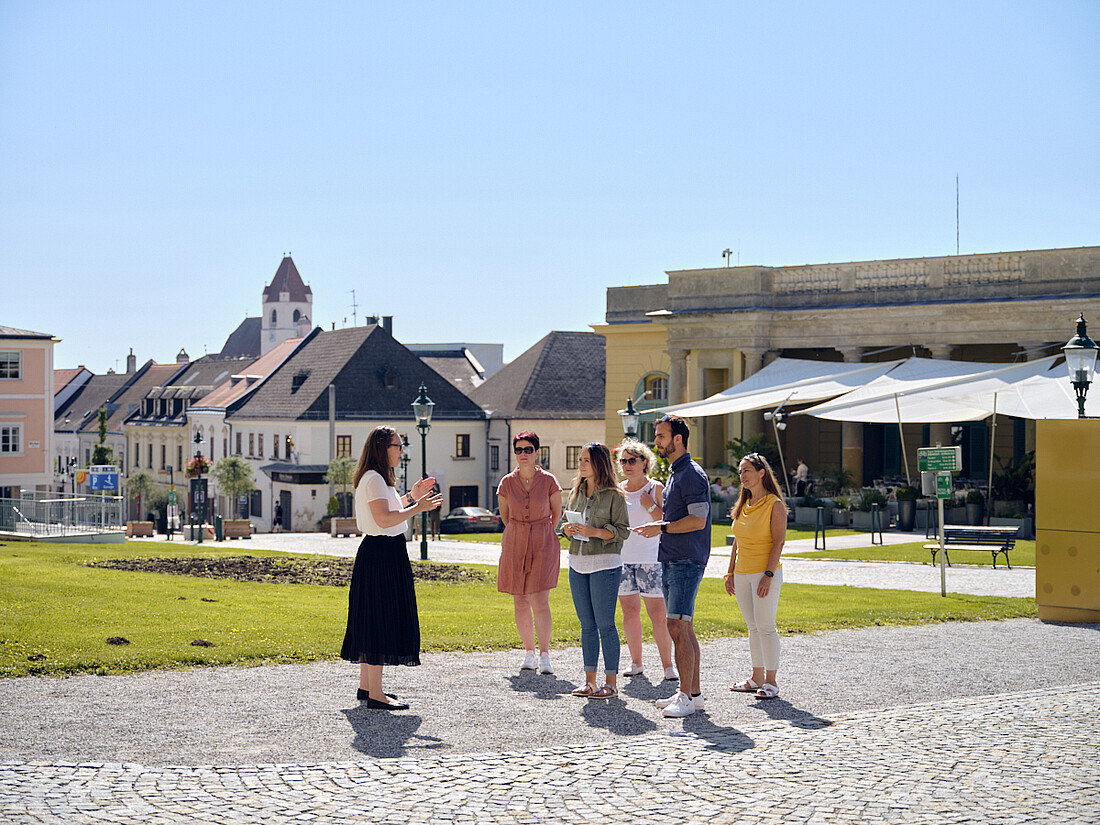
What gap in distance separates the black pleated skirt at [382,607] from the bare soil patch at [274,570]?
9.34 meters

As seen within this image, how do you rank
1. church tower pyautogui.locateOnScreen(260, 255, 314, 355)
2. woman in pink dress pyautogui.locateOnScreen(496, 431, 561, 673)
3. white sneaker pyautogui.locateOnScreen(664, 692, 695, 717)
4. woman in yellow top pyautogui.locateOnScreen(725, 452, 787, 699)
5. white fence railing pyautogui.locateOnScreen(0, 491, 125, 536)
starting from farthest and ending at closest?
1. church tower pyautogui.locateOnScreen(260, 255, 314, 355)
2. white fence railing pyautogui.locateOnScreen(0, 491, 125, 536)
3. woman in pink dress pyautogui.locateOnScreen(496, 431, 561, 673)
4. woman in yellow top pyautogui.locateOnScreen(725, 452, 787, 699)
5. white sneaker pyautogui.locateOnScreen(664, 692, 695, 717)

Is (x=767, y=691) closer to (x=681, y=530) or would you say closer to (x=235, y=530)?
(x=681, y=530)

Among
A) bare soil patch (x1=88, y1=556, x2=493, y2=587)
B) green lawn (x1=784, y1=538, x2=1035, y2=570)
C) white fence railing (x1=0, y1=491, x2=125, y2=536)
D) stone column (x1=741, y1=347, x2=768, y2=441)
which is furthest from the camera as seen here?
stone column (x1=741, y1=347, x2=768, y2=441)

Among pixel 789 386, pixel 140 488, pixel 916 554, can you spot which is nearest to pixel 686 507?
pixel 916 554

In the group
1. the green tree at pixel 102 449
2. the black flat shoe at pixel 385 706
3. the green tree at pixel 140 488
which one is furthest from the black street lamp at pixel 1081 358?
the green tree at pixel 102 449

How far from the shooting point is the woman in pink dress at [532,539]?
10.5 meters

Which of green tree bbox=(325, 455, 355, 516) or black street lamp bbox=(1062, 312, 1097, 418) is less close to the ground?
black street lamp bbox=(1062, 312, 1097, 418)

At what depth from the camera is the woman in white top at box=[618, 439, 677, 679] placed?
10094mm

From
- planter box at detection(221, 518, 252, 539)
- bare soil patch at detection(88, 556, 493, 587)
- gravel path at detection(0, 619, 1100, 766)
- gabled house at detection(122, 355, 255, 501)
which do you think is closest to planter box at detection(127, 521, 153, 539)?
planter box at detection(221, 518, 252, 539)

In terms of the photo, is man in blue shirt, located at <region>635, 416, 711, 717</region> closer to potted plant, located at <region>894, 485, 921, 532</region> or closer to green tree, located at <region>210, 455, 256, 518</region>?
potted plant, located at <region>894, 485, 921, 532</region>

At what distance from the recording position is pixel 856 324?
41125 mm

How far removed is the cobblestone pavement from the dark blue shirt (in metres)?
1.32

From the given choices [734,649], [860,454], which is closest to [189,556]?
[734,649]

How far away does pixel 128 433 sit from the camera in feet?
285
